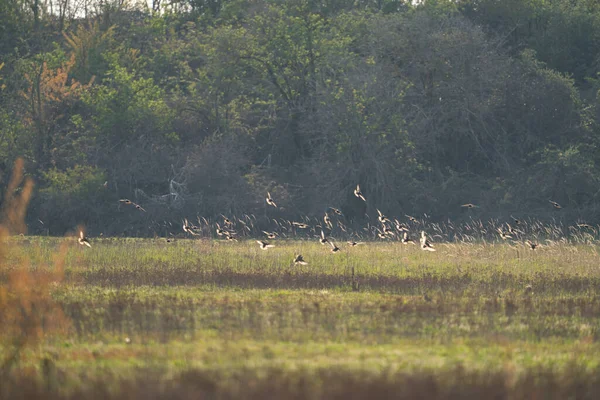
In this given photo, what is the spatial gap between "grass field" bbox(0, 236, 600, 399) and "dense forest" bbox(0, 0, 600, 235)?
539 inches

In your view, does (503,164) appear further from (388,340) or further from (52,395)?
(52,395)

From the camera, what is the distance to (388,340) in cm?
1161

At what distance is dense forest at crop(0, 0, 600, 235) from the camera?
119 ft

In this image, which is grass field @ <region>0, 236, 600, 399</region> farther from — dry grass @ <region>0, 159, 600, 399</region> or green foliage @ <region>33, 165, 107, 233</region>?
green foliage @ <region>33, 165, 107, 233</region>

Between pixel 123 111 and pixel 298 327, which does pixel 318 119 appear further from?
pixel 298 327

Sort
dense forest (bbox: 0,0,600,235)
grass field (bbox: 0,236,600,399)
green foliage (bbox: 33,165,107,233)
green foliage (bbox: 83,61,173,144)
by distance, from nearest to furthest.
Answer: grass field (bbox: 0,236,600,399) < green foliage (bbox: 33,165,107,233) < dense forest (bbox: 0,0,600,235) < green foliage (bbox: 83,61,173,144)

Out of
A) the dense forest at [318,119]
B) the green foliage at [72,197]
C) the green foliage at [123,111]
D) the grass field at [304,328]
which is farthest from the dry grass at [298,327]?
the green foliage at [123,111]

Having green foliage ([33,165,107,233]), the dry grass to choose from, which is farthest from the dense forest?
the dry grass

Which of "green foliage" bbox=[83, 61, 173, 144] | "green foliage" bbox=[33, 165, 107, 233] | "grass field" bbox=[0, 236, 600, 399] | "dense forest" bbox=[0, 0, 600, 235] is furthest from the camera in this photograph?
"green foliage" bbox=[83, 61, 173, 144]

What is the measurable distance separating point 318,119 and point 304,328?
86.7 ft

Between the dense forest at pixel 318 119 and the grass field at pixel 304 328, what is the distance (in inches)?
539

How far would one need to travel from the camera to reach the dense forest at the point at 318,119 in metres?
36.2

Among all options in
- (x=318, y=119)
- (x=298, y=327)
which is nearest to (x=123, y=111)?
(x=318, y=119)

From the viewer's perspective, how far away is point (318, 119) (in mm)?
38250
